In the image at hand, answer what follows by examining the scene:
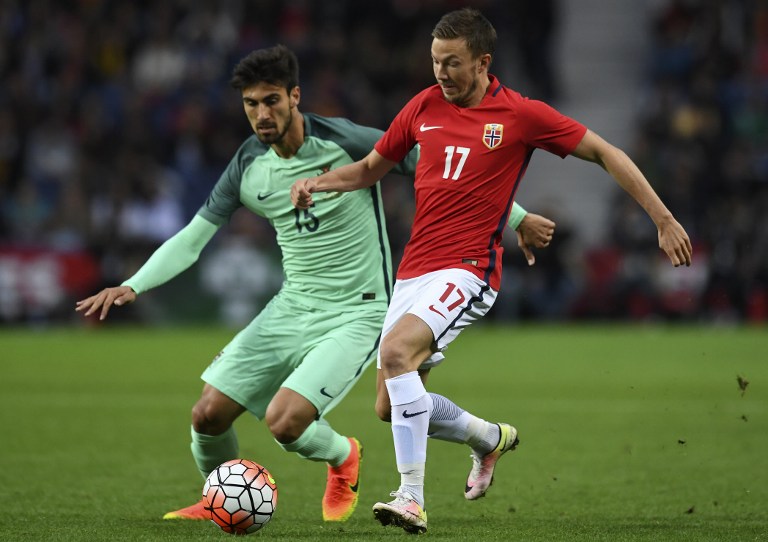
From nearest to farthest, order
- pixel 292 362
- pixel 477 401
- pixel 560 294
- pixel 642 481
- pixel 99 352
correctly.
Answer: pixel 292 362 → pixel 642 481 → pixel 477 401 → pixel 99 352 → pixel 560 294

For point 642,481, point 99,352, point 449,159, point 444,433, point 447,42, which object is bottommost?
point 99,352

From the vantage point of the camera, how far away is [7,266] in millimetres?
18859

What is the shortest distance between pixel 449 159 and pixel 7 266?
1377 centimetres

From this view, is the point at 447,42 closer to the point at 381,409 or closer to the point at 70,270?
the point at 381,409

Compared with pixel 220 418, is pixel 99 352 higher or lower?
lower

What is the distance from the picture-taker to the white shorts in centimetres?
618

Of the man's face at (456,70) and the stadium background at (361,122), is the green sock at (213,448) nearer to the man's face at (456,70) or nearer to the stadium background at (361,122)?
the man's face at (456,70)

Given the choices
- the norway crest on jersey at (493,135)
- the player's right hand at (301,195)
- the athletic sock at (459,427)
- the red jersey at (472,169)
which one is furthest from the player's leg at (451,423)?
the norway crest on jersey at (493,135)

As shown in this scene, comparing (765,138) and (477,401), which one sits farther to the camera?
(765,138)

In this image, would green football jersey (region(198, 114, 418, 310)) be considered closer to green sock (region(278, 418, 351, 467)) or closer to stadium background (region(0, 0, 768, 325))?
green sock (region(278, 418, 351, 467))

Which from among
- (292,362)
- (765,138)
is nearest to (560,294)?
(765,138)

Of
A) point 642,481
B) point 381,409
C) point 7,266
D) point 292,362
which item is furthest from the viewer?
point 7,266

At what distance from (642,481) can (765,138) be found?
1481 cm

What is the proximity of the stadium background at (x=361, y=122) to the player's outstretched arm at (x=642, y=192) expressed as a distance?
13038mm
